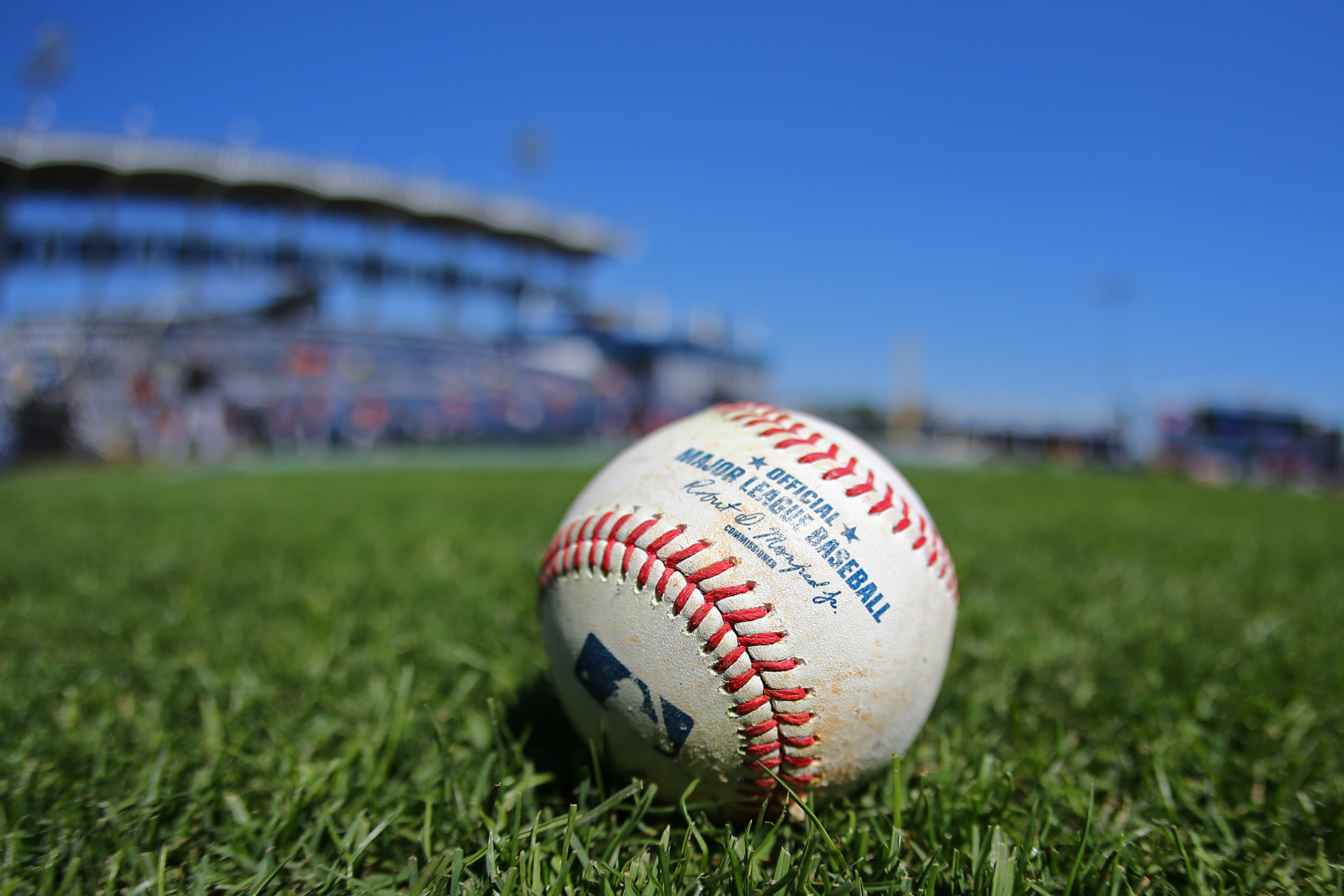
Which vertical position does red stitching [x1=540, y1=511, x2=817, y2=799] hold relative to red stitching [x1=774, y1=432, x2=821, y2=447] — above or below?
below

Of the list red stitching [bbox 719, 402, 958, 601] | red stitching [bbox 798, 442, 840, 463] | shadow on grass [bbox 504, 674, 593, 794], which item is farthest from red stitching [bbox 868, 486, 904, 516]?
shadow on grass [bbox 504, 674, 593, 794]

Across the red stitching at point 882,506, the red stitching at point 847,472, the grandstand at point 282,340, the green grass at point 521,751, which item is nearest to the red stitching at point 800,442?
the red stitching at point 847,472

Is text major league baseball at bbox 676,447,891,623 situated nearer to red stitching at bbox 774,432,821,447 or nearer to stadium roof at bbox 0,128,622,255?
red stitching at bbox 774,432,821,447

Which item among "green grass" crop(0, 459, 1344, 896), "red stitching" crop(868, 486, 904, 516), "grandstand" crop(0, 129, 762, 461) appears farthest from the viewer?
"grandstand" crop(0, 129, 762, 461)

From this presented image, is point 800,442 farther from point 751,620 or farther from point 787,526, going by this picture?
point 751,620

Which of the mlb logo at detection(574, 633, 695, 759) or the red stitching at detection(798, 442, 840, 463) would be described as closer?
the mlb logo at detection(574, 633, 695, 759)

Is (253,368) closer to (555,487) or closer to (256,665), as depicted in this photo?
(555,487)

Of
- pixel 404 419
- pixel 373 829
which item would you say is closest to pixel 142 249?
pixel 404 419
